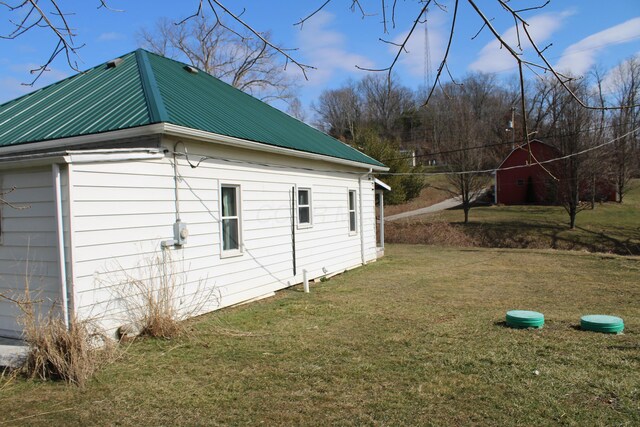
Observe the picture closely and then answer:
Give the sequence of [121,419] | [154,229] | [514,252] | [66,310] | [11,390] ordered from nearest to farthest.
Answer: [121,419], [11,390], [66,310], [154,229], [514,252]

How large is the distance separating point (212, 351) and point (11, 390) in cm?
208

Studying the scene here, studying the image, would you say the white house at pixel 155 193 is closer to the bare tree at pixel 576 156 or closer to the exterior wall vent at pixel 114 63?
the exterior wall vent at pixel 114 63

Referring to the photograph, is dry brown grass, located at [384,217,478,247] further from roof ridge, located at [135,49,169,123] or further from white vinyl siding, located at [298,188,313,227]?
roof ridge, located at [135,49,169,123]

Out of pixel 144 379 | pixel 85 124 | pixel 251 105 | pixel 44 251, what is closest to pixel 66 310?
pixel 44 251

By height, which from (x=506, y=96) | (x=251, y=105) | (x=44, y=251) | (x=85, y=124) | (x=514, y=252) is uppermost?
(x=506, y=96)

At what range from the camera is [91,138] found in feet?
23.4

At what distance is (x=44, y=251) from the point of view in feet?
19.3

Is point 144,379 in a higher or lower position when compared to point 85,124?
lower

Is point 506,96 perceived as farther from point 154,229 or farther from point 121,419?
point 121,419

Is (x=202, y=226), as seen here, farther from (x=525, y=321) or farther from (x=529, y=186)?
(x=529, y=186)

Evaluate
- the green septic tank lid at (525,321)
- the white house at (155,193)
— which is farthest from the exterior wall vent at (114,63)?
the green septic tank lid at (525,321)

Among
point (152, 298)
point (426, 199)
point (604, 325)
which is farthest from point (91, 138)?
point (426, 199)

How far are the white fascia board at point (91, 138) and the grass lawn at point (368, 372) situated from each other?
291cm

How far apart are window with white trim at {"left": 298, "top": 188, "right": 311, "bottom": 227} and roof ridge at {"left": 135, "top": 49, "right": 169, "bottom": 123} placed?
4.13 meters
